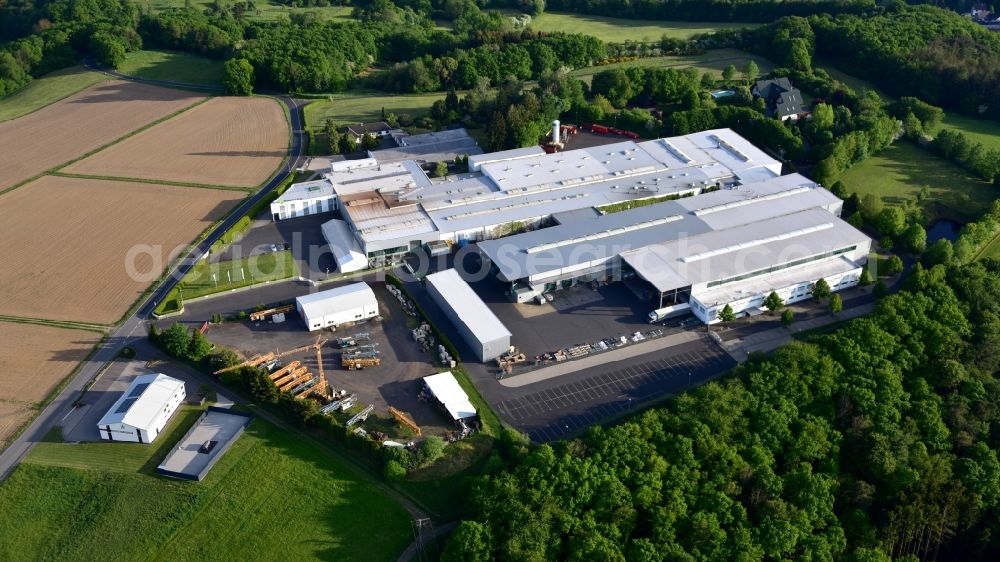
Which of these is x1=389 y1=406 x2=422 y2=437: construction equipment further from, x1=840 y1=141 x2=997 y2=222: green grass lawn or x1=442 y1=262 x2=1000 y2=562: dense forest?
x1=840 y1=141 x2=997 y2=222: green grass lawn

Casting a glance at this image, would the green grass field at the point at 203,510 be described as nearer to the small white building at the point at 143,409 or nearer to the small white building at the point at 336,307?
the small white building at the point at 143,409

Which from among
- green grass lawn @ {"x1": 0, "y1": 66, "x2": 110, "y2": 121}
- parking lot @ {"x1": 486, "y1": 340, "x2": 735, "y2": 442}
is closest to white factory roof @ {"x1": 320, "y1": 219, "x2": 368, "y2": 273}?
parking lot @ {"x1": 486, "y1": 340, "x2": 735, "y2": 442}

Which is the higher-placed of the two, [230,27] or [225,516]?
[230,27]

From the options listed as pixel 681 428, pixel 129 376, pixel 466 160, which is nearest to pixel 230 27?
pixel 466 160

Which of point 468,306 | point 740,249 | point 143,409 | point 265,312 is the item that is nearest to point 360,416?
point 468,306

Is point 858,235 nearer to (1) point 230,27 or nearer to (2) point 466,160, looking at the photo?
(2) point 466,160

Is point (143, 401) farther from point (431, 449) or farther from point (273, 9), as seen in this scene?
point (273, 9)
